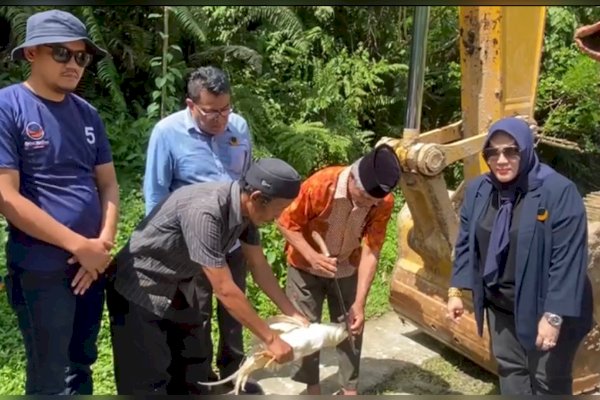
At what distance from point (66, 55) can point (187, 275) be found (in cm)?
73

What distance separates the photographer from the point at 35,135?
2.07 meters

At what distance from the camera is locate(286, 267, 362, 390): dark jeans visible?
3.08m

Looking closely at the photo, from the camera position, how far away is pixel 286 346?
225 centimetres

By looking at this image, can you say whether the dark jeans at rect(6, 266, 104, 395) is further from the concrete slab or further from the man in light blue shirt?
the concrete slab

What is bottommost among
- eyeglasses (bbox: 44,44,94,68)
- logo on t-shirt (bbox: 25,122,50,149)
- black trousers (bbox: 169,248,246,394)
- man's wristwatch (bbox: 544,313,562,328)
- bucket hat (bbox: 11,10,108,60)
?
black trousers (bbox: 169,248,246,394)

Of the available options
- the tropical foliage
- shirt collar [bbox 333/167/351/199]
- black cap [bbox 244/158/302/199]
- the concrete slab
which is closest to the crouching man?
black cap [bbox 244/158/302/199]

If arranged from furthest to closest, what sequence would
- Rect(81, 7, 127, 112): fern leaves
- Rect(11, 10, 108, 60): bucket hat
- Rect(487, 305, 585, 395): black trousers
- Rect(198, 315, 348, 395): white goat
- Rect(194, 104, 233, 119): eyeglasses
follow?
Rect(81, 7, 127, 112): fern leaves, Rect(194, 104, 233, 119): eyeglasses, Rect(487, 305, 585, 395): black trousers, Rect(198, 315, 348, 395): white goat, Rect(11, 10, 108, 60): bucket hat

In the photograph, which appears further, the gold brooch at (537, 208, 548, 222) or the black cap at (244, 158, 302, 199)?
the gold brooch at (537, 208, 548, 222)

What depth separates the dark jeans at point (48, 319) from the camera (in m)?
2.12

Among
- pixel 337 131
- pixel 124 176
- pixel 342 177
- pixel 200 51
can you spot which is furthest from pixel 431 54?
pixel 342 177

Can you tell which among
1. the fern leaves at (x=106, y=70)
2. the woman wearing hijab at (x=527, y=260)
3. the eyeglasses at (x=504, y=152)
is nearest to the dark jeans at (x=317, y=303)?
the woman wearing hijab at (x=527, y=260)

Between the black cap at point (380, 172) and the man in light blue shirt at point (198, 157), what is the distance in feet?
1.39

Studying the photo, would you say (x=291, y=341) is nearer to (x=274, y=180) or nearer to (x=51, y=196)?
(x=274, y=180)

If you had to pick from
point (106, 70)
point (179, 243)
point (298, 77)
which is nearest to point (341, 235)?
point (179, 243)
